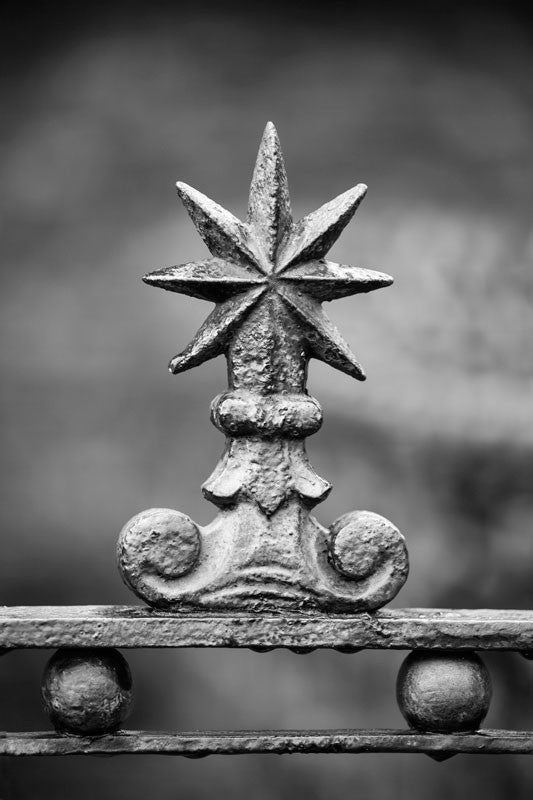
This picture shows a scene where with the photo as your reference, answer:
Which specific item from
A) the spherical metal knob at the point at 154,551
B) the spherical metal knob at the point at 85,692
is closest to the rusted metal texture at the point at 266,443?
the spherical metal knob at the point at 154,551

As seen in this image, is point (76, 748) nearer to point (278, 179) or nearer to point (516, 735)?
point (516, 735)

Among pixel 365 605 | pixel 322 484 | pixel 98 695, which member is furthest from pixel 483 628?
pixel 98 695

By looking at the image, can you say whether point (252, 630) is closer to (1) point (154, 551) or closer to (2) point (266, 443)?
(1) point (154, 551)

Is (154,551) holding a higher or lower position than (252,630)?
higher

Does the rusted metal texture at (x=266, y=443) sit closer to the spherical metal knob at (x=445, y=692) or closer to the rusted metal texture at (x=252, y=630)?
the rusted metal texture at (x=252, y=630)

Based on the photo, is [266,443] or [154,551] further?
[266,443]

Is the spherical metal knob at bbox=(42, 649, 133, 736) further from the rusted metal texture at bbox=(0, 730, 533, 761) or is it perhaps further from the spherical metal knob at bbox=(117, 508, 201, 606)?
the spherical metal knob at bbox=(117, 508, 201, 606)

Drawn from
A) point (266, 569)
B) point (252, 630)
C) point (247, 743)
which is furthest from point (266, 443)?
point (247, 743)
